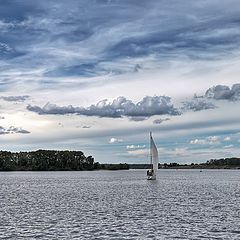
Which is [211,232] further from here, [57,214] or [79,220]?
[57,214]

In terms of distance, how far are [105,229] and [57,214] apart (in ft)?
48.8

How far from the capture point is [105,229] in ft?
168

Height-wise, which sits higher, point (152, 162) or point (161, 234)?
point (152, 162)

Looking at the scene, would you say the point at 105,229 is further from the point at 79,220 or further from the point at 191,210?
the point at 191,210

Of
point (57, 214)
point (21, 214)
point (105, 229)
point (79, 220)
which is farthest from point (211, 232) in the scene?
point (21, 214)

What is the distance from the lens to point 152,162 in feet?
531

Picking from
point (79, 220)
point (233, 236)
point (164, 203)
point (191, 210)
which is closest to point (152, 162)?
point (164, 203)

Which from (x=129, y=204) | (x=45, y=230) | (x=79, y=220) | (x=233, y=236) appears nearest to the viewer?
(x=233, y=236)

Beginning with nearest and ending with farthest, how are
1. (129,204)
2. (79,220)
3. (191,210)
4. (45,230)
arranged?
(45,230), (79,220), (191,210), (129,204)

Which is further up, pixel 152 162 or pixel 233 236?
pixel 152 162

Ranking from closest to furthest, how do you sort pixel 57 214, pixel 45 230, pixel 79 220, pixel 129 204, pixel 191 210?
pixel 45 230 < pixel 79 220 < pixel 57 214 < pixel 191 210 < pixel 129 204

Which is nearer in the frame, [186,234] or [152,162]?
[186,234]

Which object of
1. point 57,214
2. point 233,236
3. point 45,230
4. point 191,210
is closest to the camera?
point 233,236

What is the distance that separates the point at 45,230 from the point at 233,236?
1859cm
